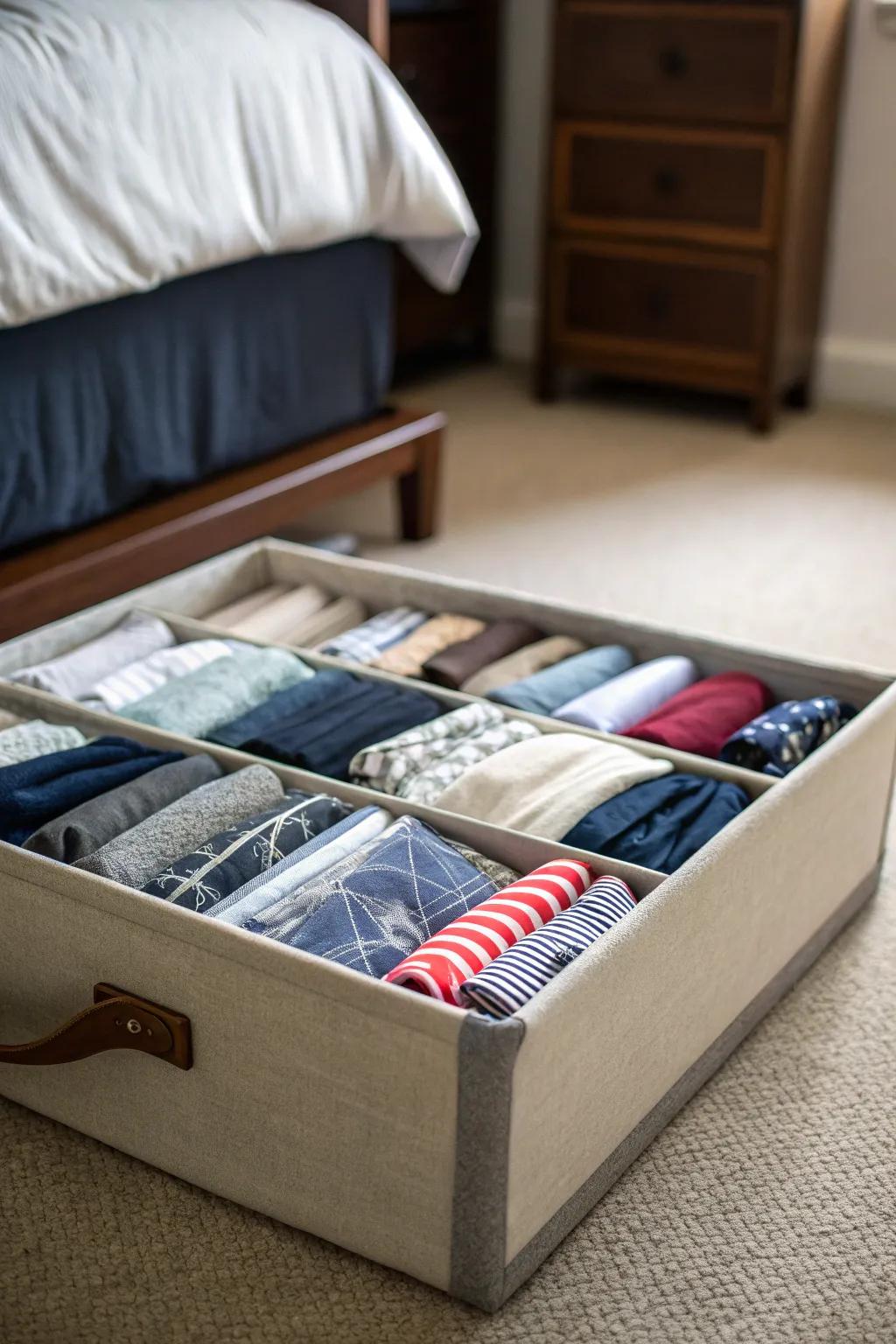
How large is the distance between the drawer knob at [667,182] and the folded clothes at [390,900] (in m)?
2.12

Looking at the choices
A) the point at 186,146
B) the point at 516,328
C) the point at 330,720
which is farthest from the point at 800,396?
the point at 330,720

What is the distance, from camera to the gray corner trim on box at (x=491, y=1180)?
0.98 m

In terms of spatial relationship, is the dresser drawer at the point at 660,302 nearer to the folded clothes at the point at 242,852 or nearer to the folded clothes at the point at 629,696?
the folded clothes at the point at 629,696

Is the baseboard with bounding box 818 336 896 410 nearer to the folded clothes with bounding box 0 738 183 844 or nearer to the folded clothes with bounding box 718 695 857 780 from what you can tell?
the folded clothes with bounding box 718 695 857 780

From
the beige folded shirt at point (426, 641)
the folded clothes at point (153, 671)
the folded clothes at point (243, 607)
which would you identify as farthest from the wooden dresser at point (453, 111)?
the folded clothes at point (153, 671)

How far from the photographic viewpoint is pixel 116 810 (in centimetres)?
132

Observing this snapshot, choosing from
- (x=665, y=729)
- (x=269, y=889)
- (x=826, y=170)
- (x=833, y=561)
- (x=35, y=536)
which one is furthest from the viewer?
(x=826, y=170)

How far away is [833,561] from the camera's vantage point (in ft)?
8.23

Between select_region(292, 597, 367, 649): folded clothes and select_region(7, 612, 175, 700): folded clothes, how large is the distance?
0.49 ft

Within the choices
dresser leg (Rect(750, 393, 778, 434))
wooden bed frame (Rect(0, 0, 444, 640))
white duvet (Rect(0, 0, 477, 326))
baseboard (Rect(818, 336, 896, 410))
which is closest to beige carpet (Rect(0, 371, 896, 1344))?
wooden bed frame (Rect(0, 0, 444, 640))

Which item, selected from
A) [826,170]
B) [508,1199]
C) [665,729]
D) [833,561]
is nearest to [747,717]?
[665,729]

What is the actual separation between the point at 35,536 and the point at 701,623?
3.10 ft

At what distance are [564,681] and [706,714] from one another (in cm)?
16

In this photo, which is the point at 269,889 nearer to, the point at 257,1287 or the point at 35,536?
the point at 257,1287
